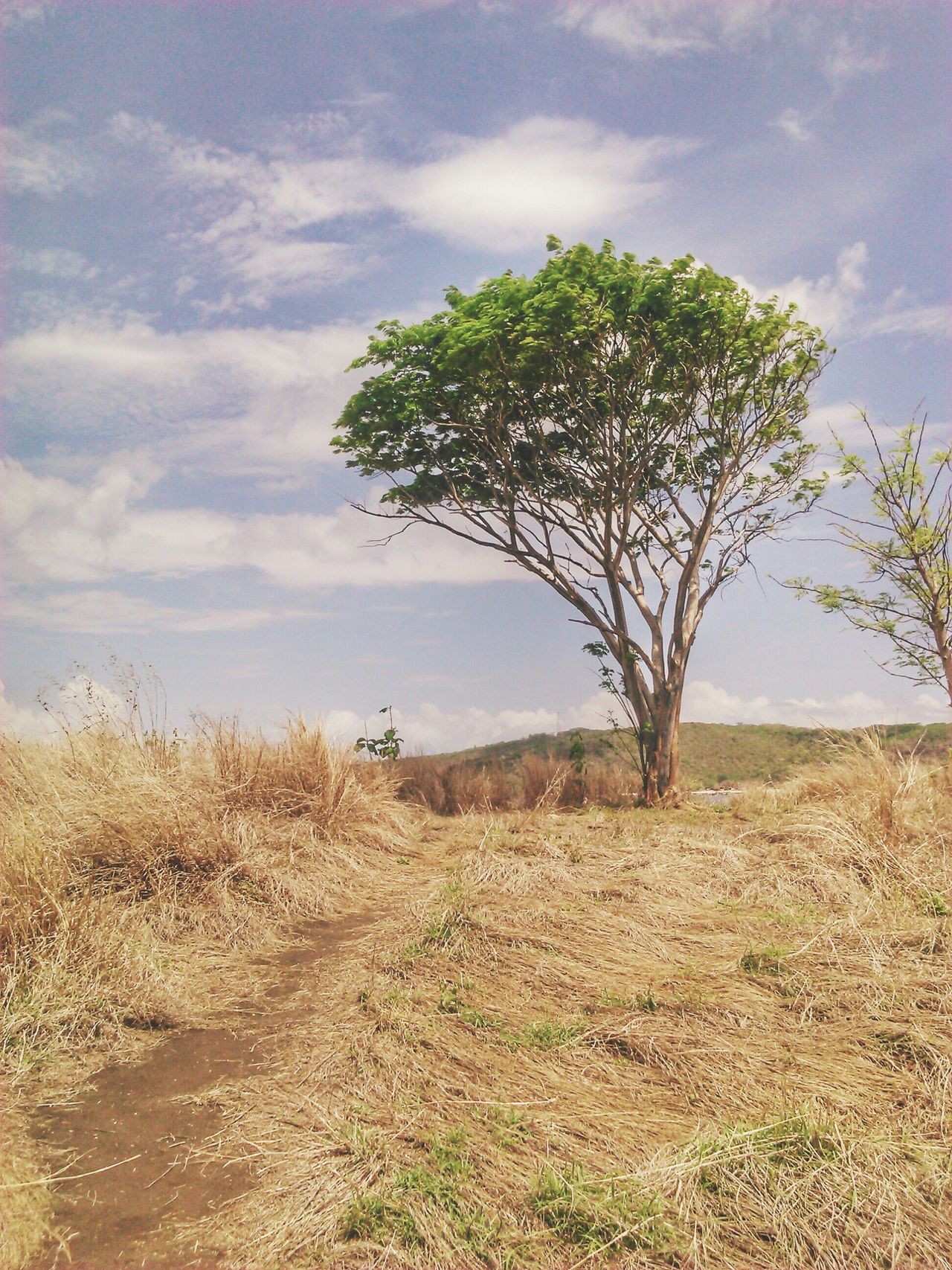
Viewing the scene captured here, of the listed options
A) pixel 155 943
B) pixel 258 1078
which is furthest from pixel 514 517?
pixel 258 1078

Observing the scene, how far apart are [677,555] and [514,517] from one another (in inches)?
94.2

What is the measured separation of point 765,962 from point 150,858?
430cm

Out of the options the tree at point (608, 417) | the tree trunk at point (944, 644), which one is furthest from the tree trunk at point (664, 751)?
the tree trunk at point (944, 644)

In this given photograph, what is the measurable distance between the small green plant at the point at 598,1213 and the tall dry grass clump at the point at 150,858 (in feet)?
8.64

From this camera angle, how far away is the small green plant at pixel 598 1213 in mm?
2805

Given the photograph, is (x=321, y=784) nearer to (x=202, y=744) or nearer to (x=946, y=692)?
(x=202, y=744)

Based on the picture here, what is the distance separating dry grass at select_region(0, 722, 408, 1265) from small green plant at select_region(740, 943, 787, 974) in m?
3.04

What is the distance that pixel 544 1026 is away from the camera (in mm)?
4258

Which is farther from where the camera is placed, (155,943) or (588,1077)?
(155,943)

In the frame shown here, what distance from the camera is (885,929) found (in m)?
5.48

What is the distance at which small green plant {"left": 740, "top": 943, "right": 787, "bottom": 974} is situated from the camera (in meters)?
4.89


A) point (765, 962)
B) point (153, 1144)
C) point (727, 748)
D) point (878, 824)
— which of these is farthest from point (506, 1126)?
point (727, 748)

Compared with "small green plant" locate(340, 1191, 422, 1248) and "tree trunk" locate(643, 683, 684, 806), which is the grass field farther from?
"tree trunk" locate(643, 683, 684, 806)

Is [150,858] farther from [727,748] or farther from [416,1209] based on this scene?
[727,748]
